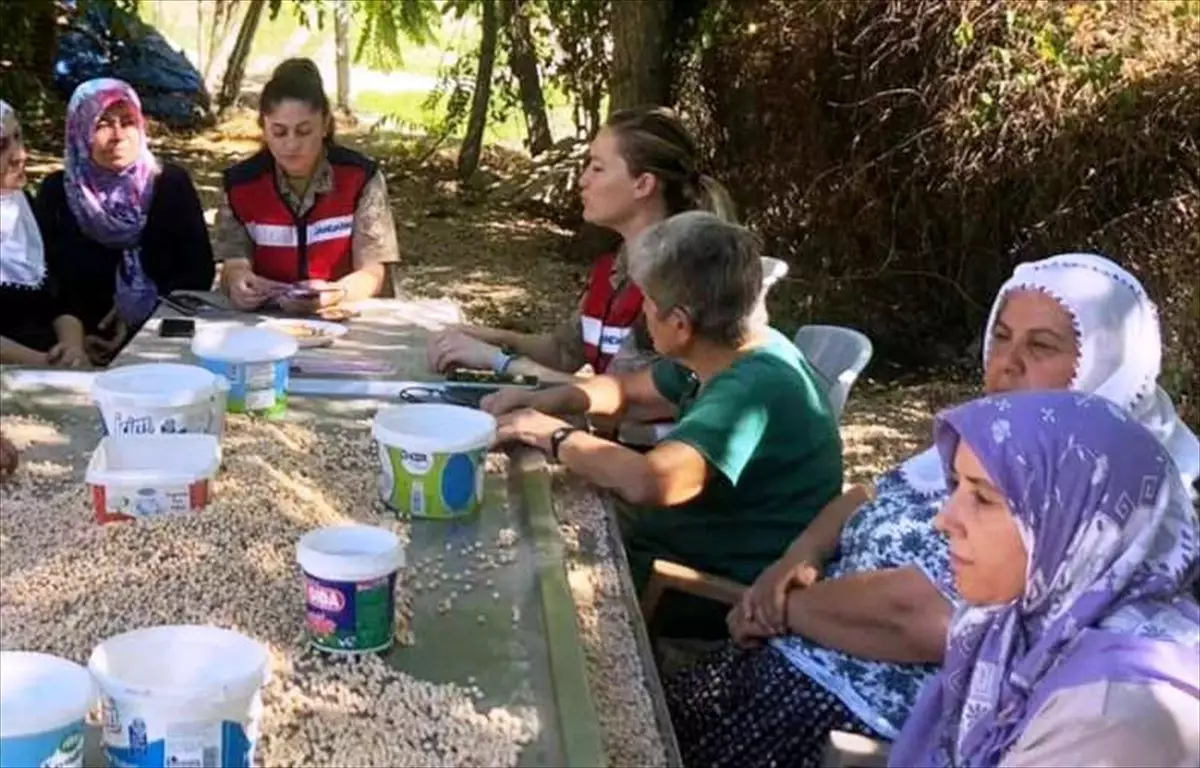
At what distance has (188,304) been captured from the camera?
394 centimetres

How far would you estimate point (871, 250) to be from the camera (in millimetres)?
6754

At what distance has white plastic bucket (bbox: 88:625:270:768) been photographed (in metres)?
1.51

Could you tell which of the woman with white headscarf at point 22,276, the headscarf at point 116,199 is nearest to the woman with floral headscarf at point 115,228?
the headscarf at point 116,199

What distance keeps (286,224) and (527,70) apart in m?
5.33

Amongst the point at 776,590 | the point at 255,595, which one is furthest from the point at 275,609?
the point at 776,590

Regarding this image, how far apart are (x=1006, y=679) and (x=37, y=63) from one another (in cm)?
962

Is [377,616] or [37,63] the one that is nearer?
[377,616]

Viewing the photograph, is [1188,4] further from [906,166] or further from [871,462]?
[871,462]

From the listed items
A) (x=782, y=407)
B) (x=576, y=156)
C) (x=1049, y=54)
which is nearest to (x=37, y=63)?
(x=576, y=156)

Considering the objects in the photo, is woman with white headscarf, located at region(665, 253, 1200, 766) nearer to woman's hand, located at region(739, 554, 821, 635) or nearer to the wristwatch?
woman's hand, located at region(739, 554, 821, 635)

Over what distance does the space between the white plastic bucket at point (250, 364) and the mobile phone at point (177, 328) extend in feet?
2.21

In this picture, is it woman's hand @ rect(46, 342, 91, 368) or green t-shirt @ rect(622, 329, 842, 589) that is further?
woman's hand @ rect(46, 342, 91, 368)

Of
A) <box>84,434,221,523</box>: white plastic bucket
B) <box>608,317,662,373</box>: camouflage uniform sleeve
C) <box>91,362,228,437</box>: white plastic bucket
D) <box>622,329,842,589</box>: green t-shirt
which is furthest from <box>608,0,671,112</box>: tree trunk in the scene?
<box>84,434,221,523</box>: white plastic bucket

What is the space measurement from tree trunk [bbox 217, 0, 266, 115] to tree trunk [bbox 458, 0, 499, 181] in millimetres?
2257
